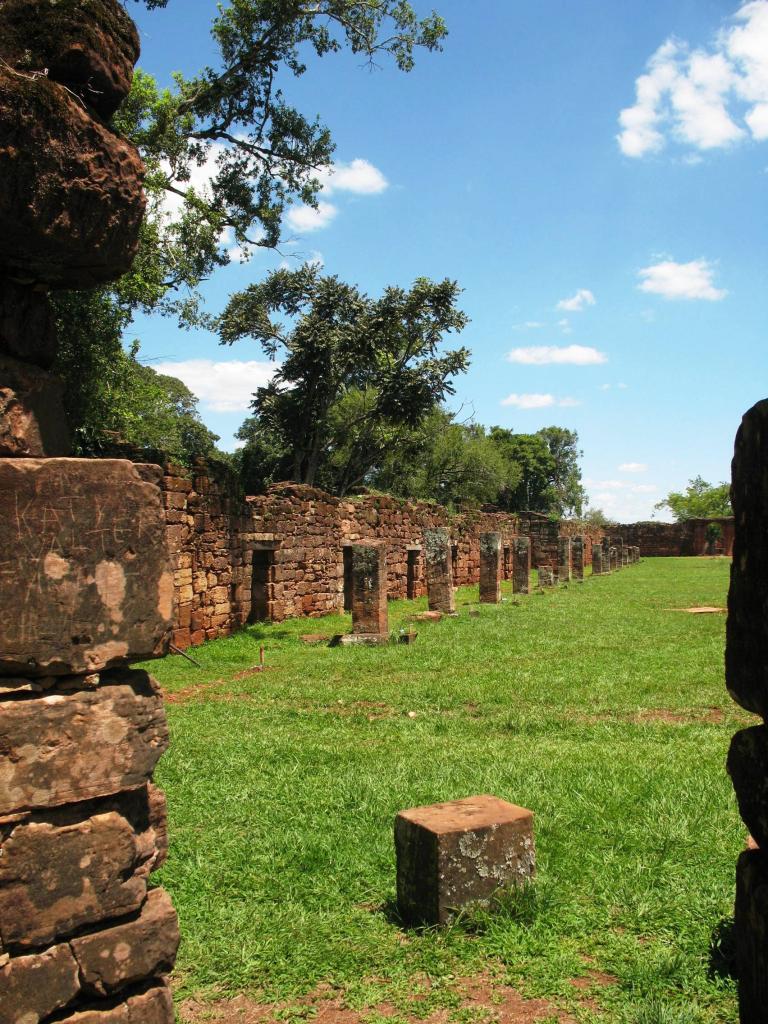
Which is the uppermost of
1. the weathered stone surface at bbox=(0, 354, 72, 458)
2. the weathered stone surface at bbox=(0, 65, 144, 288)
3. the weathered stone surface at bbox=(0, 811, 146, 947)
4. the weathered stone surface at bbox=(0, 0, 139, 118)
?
the weathered stone surface at bbox=(0, 0, 139, 118)

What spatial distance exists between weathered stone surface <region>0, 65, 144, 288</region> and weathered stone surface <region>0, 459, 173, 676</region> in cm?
80

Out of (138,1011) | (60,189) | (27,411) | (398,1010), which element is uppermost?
(60,189)

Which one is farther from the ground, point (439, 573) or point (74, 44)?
point (74, 44)

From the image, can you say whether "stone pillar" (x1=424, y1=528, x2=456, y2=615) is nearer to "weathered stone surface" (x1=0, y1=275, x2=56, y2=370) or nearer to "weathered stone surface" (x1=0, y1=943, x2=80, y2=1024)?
"weathered stone surface" (x1=0, y1=275, x2=56, y2=370)

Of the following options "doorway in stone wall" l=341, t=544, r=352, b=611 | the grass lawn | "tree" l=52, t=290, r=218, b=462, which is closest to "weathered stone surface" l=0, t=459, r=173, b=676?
the grass lawn

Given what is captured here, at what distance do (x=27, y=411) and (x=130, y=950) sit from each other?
1953mm

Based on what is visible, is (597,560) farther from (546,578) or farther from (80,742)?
(80,742)

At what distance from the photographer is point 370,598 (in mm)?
14031

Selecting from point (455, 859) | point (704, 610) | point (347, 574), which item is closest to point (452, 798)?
point (455, 859)

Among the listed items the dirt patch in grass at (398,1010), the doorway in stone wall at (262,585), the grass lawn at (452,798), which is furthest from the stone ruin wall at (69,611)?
the doorway in stone wall at (262,585)

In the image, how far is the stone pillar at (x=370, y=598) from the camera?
1402 centimetres

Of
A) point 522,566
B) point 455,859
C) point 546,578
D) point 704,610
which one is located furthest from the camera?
point 546,578

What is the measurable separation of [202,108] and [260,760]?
1543cm

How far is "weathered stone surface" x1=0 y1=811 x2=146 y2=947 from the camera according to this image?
2596mm
